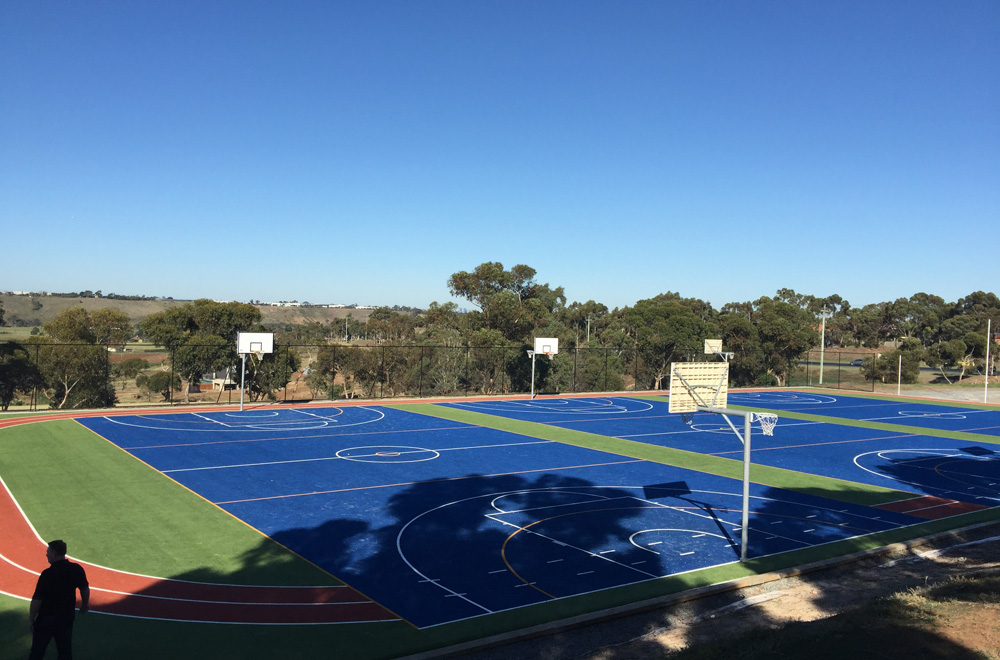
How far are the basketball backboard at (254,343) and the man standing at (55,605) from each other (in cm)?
2911

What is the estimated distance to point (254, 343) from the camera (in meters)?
37.2

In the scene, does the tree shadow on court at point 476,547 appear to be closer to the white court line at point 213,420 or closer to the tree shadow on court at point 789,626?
the tree shadow on court at point 789,626

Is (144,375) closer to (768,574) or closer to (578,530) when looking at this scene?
(578,530)

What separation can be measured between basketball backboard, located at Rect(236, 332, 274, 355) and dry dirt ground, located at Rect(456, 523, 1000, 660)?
2936 cm

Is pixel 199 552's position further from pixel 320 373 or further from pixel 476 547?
pixel 320 373

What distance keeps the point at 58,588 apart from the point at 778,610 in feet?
33.7

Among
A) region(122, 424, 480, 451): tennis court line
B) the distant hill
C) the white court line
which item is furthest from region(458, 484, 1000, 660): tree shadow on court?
the distant hill

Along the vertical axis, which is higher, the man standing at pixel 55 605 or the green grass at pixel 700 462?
the man standing at pixel 55 605

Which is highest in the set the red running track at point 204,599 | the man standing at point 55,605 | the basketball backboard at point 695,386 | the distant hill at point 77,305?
the distant hill at point 77,305

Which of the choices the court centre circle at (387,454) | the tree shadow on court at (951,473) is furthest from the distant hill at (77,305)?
the tree shadow on court at (951,473)

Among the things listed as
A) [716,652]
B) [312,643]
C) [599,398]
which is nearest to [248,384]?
[599,398]

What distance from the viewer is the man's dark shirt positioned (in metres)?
8.27

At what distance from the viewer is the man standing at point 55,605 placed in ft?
27.0

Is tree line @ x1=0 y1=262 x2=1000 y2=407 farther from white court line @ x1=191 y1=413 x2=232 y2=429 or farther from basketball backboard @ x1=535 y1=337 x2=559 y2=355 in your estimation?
white court line @ x1=191 y1=413 x2=232 y2=429
